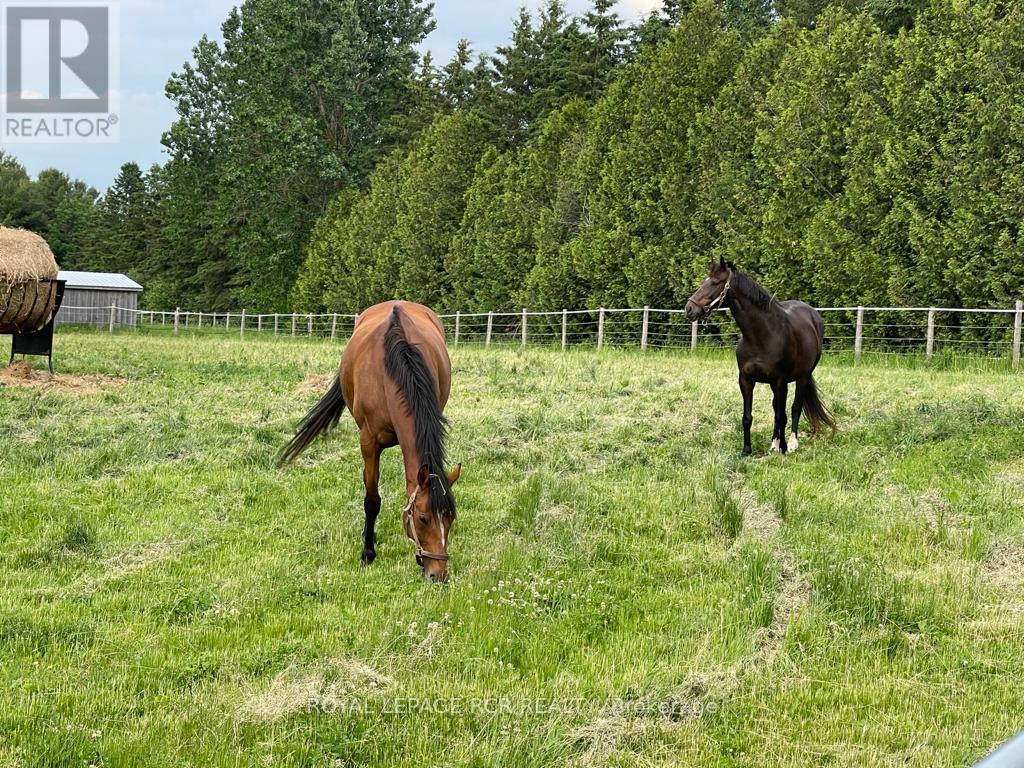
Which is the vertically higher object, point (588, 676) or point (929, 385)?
point (929, 385)

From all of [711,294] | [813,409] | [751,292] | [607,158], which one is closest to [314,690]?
[711,294]

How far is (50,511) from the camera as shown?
20.2 ft

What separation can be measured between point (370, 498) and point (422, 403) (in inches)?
32.2

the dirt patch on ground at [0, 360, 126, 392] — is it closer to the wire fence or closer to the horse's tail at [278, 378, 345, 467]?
the wire fence

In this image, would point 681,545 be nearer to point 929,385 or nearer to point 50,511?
point 50,511

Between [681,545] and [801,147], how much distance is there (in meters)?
16.3

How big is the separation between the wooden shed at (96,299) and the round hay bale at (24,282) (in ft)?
110

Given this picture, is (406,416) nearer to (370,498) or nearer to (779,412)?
(370,498)

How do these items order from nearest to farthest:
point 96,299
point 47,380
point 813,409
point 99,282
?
1. point 813,409
2. point 47,380
3. point 96,299
4. point 99,282

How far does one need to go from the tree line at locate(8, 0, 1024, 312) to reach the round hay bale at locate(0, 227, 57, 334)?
14.0 m

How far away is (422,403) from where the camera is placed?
515 centimetres

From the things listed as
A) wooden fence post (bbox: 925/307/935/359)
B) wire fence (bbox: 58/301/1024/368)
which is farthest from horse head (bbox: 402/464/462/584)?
wooden fence post (bbox: 925/307/935/359)

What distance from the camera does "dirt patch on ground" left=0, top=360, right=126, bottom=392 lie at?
12219 mm

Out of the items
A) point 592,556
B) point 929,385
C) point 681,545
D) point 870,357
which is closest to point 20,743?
point 592,556
